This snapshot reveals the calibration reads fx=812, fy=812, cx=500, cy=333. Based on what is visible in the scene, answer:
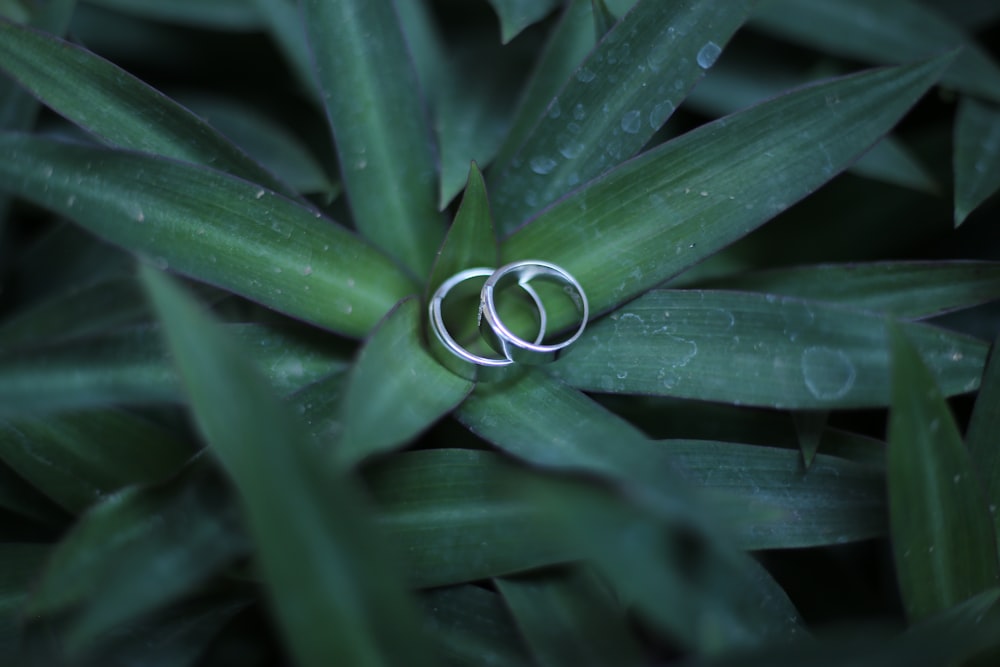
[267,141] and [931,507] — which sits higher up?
[931,507]

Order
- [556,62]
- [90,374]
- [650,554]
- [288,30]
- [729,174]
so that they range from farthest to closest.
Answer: [288,30], [556,62], [729,174], [90,374], [650,554]

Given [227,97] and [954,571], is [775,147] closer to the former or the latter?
[954,571]

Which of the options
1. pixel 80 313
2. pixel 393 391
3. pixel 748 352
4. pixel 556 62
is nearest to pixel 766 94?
pixel 556 62

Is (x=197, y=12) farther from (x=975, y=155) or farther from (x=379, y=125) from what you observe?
(x=975, y=155)

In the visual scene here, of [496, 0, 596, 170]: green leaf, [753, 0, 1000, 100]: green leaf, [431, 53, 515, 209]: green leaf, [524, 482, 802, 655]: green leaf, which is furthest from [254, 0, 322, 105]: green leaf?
[524, 482, 802, 655]: green leaf

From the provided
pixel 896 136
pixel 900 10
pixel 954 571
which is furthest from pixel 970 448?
pixel 900 10

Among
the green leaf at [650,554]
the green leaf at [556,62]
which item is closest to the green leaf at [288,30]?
the green leaf at [556,62]

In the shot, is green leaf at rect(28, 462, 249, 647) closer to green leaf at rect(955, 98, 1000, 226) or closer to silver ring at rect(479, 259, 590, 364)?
silver ring at rect(479, 259, 590, 364)
